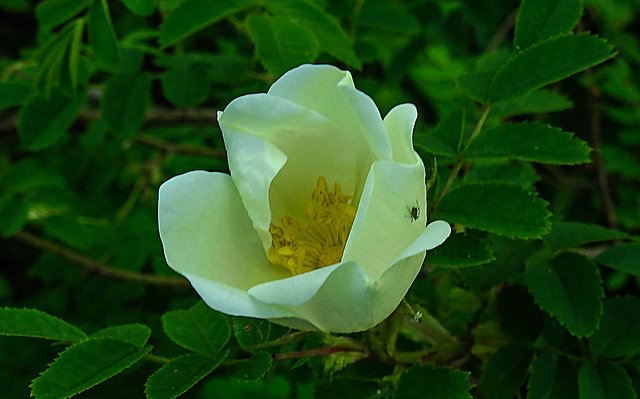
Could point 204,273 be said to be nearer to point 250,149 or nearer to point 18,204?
point 250,149

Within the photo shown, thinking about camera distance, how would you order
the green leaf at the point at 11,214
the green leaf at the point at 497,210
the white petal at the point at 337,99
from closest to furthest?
the white petal at the point at 337,99 → the green leaf at the point at 497,210 → the green leaf at the point at 11,214

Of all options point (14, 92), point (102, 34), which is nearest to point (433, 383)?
point (102, 34)

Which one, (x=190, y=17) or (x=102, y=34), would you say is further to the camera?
(x=102, y=34)

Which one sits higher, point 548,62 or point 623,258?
point 548,62

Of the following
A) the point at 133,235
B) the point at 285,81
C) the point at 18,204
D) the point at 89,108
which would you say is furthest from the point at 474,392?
the point at 89,108

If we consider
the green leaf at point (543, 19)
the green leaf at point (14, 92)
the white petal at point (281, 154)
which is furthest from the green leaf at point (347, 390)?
the green leaf at point (14, 92)

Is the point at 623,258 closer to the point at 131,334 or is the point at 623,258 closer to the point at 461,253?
the point at 461,253

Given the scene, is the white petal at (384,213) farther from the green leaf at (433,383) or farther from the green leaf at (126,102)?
the green leaf at (126,102)
